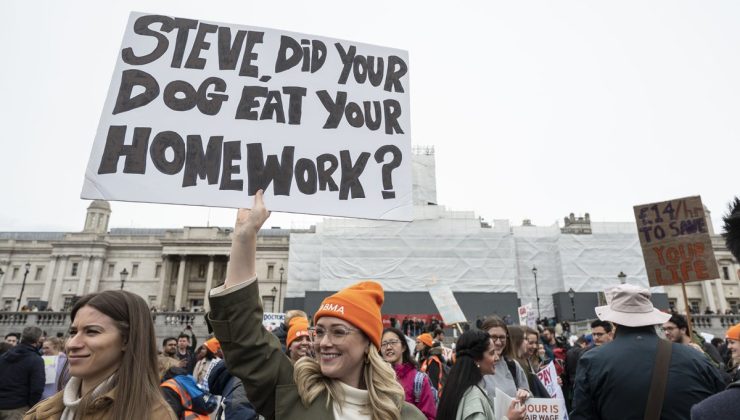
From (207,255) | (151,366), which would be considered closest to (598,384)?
(151,366)

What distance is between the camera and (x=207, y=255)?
60.2m

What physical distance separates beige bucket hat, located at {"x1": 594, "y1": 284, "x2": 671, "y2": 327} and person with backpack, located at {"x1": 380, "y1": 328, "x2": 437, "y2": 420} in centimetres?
203

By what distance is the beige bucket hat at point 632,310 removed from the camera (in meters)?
3.17

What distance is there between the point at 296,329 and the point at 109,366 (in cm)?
264

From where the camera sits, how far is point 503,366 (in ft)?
14.6

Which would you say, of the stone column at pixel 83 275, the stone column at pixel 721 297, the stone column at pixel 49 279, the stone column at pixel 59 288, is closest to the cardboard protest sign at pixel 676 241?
the stone column at pixel 721 297

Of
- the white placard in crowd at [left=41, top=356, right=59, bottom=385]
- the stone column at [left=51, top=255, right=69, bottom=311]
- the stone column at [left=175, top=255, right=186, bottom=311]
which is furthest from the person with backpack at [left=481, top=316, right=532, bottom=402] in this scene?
the stone column at [left=51, top=255, right=69, bottom=311]

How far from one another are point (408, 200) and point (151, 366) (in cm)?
179

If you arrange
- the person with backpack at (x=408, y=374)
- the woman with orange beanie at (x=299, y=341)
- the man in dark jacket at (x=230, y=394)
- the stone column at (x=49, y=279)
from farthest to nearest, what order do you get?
1. the stone column at (x=49, y=279)
2. the person with backpack at (x=408, y=374)
3. the woman with orange beanie at (x=299, y=341)
4. the man in dark jacket at (x=230, y=394)

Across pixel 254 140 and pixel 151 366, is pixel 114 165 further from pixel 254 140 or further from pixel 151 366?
pixel 151 366

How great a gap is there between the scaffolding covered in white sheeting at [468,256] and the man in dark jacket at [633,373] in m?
34.0

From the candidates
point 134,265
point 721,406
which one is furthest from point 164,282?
point 721,406

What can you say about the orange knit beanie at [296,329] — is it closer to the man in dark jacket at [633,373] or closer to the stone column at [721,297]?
the man in dark jacket at [633,373]

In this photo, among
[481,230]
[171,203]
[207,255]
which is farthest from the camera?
[207,255]
